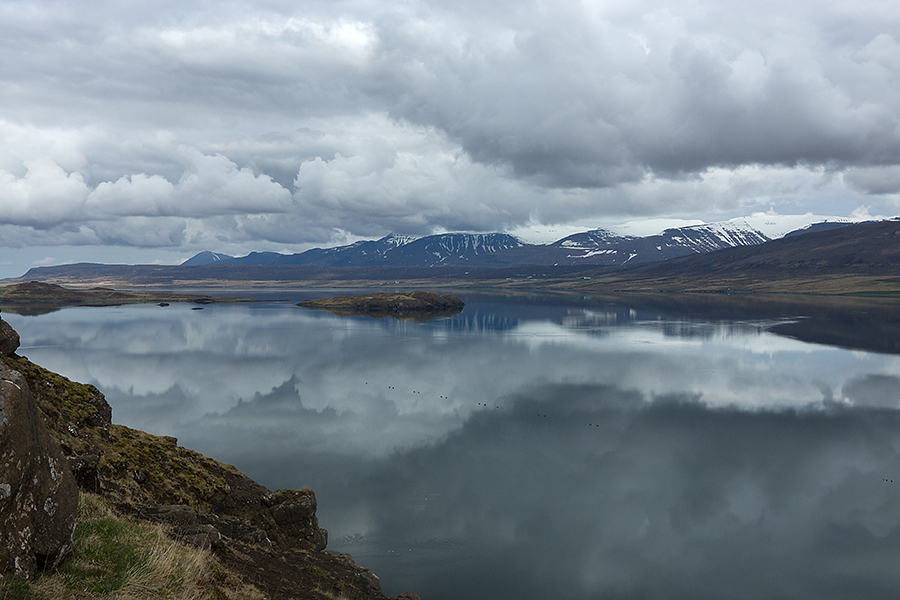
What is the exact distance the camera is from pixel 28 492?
7914mm

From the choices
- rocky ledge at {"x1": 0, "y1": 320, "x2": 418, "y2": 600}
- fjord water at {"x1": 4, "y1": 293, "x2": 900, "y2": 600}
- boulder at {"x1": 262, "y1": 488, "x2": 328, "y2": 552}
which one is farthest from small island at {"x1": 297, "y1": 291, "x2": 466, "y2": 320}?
rocky ledge at {"x1": 0, "y1": 320, "x2": 418, "y2": 600}

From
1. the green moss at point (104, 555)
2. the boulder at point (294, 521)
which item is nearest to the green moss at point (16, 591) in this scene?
the green moss at point (104, 555)

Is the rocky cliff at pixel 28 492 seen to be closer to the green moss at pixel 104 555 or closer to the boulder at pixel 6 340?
the green moss at pixel 104 555

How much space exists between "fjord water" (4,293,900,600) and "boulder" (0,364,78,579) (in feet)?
45.8

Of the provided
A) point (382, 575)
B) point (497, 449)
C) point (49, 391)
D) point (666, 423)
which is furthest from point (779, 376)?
point (49, 391)

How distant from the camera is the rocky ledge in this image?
7.80 metres

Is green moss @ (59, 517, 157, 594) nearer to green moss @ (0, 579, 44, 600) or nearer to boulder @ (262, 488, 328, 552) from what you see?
green moss @ (0, 579, 44, 600)

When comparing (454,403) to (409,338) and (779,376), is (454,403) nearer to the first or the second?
(779,376)

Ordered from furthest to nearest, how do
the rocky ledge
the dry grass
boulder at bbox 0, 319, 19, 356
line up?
boulder at bbox 0, 319, 19, 356
the dry grass
the rocky ledge

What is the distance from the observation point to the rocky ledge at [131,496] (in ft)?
25.6

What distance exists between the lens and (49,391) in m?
19.5

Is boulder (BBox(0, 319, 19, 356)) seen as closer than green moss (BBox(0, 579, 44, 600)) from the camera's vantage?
No

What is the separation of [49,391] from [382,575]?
1392 centimetres

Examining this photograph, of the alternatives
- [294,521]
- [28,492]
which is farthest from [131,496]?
[28,492]
